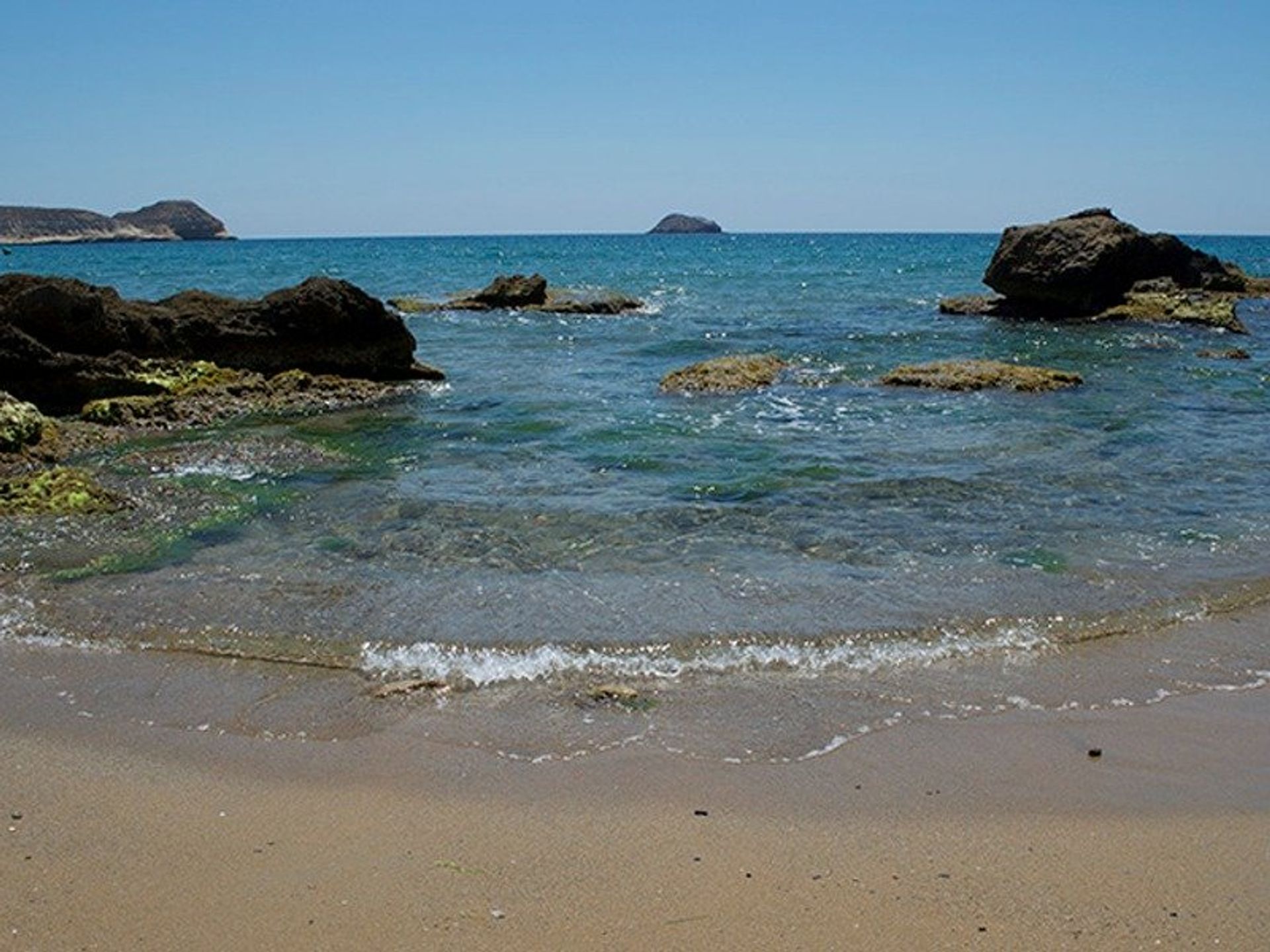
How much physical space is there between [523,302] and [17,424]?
21785 mm

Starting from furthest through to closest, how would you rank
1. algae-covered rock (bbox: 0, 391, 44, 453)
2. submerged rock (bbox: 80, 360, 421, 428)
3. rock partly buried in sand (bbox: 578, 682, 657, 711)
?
submerged rock (bbox: 80, 360, 421, 428) → algae-covered rock (bbox: 0, 391, 44, 453) → rock partly buried in sand (bbox: 578, 682, 657, 711)

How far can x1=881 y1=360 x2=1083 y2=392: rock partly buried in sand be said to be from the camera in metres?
17.8

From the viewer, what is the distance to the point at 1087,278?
97.5ft

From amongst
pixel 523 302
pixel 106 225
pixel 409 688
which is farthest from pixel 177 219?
pixel 409 688

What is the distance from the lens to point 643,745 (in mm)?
5418

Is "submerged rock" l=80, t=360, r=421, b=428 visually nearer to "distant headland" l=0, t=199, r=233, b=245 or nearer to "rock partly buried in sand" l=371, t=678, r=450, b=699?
"rock partly buried in sand" l=371, t=678, r=450, b=699

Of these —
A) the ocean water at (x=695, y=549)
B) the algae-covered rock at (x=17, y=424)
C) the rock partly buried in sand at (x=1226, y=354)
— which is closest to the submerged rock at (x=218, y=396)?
the ocean water at (x=695, y=549)

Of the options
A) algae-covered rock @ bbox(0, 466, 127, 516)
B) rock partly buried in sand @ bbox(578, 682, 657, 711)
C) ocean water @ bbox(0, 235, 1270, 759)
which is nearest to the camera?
rock partly buried in sand @ bbox(578, 682, 657, 711)

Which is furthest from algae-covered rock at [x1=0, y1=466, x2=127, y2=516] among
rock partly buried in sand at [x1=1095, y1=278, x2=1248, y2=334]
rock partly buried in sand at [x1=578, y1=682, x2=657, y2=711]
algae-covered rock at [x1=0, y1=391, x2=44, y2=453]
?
rock partly buried in sand at [x1=1095, y1=278, x2=1248, y2=334]

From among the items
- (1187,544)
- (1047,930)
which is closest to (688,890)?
(1047,930)

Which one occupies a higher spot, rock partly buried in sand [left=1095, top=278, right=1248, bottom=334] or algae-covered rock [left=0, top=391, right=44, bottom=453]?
rock partly buried in sand [left=1095, top=278, right=1248, bottom=334]

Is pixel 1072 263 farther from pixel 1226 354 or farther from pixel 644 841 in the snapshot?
pixel 644 841

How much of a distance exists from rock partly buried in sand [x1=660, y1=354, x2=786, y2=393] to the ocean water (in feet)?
1.48

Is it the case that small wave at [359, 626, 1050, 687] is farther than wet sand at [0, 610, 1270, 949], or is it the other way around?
small wave at [359, 626, 1050, 687]
